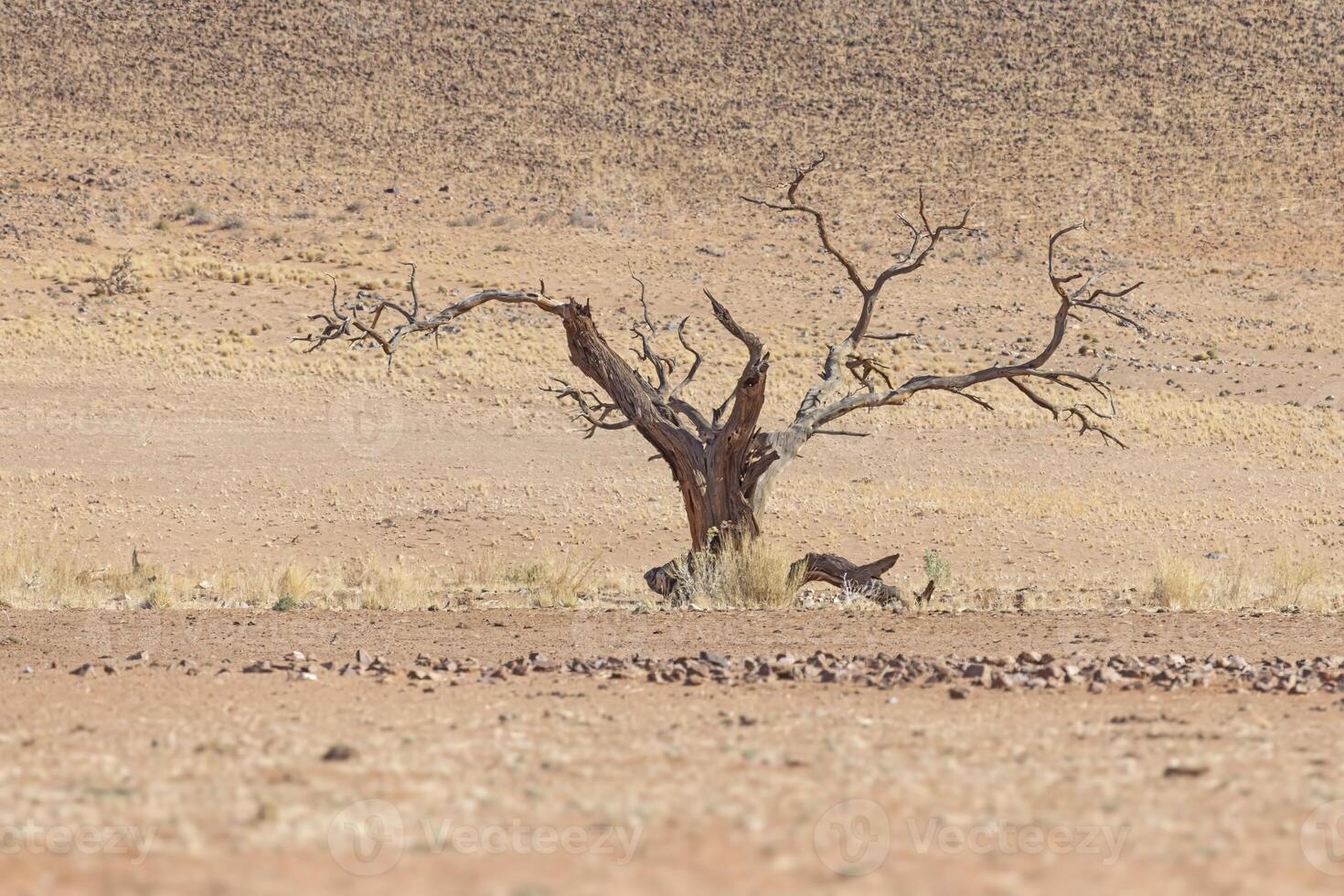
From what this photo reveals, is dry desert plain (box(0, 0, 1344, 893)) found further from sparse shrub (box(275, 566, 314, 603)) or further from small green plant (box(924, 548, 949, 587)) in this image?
small green plant (box(924, 548, 949, 587))

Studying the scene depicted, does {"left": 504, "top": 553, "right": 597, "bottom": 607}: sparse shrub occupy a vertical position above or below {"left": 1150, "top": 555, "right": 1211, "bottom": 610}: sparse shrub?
below

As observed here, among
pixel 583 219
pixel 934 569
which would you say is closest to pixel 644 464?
pixel 934 569

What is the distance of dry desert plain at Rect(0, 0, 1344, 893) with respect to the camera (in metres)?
4.62

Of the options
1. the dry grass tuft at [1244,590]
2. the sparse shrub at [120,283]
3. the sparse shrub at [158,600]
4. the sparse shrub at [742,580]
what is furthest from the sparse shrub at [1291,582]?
the sparse shrub at [120,283]

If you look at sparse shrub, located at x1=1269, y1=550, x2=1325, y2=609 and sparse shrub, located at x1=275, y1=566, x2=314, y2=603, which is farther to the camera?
sparse shrub, located at x1=275, y1=566, x2=314, y2=603

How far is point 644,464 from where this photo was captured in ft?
82.9

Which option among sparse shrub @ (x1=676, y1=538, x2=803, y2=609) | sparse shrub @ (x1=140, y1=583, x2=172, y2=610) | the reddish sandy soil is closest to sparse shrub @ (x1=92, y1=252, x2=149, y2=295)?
sparse shrub @ (x1=140, y1=583, x2=172, y2=610)

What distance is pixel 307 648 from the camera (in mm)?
9992

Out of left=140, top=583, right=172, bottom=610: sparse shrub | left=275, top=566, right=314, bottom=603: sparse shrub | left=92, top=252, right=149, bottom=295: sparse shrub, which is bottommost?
left=140, top=583, right=172, bottom=610: sparse shrub

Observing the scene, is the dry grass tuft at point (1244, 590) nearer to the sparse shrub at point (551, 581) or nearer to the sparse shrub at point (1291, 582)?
the sparse shrub at point (1291, 582)

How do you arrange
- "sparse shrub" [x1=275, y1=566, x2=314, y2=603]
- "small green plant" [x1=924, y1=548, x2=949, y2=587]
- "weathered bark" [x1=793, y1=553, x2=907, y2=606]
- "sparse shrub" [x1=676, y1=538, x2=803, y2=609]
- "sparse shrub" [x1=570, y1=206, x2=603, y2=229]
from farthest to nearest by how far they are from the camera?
"sparse shrub" [x1=570, y1=206, x2=603, y2=229] → "small green plant" [x1=924, y1=548, x2=949, y2=587] → "sparse shrub" [x1=275, y1=566, x2=314, y2=603] → "weathered bark" [x1=793, y1=553, x2=907, y2=606] → "sparse shrub" [x1=676, y1=538, x2=803, y2=609]

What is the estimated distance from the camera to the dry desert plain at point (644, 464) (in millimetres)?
4625

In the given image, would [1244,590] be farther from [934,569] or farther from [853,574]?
[853,574]

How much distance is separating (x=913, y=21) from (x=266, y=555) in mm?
55245
